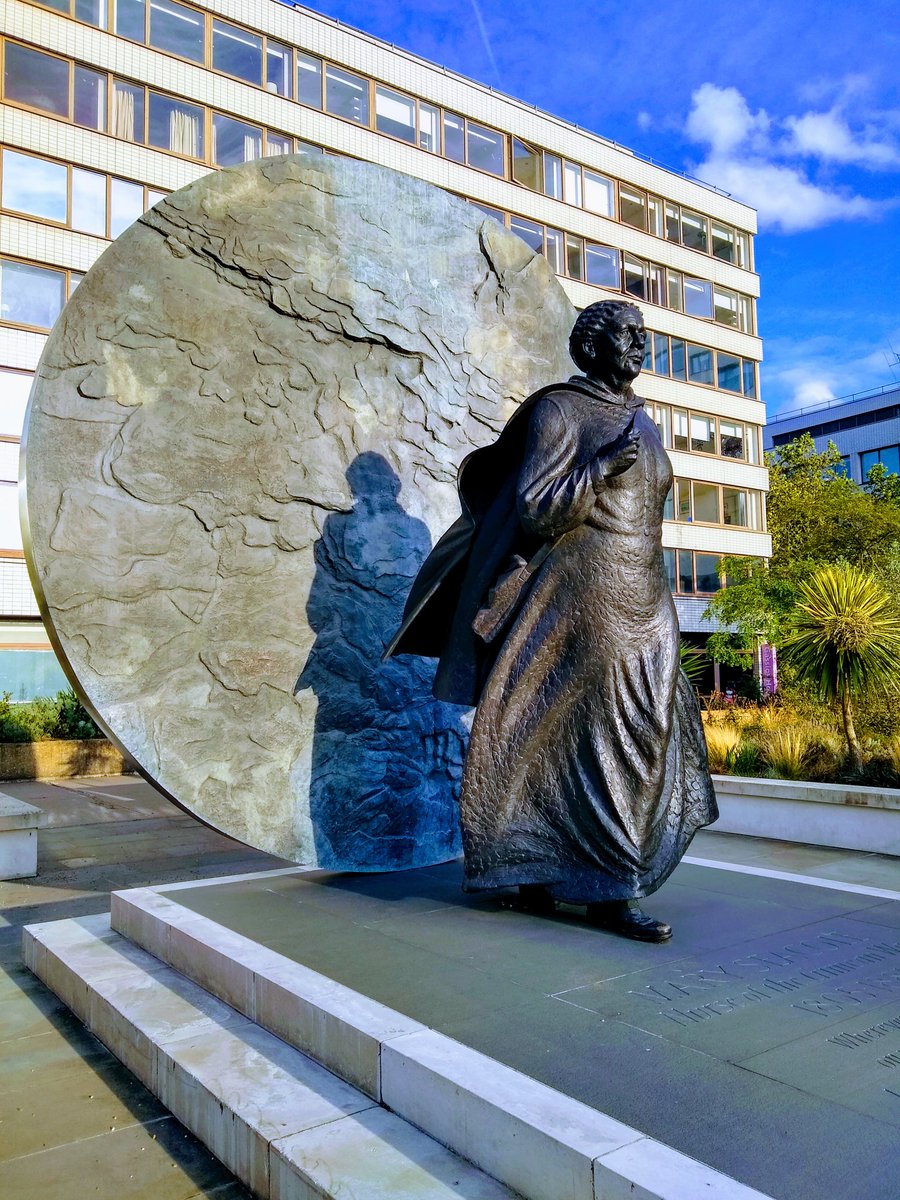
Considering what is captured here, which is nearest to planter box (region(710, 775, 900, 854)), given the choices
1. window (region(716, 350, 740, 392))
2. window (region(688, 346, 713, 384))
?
window (region(688, 346, 713, 384))

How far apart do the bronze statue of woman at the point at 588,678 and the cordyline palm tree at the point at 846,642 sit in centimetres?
611

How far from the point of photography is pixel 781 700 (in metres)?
14.3

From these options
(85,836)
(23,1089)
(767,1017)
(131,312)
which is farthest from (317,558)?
(85,836)

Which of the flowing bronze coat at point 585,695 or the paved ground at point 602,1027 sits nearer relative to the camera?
the paved ground at point 602,1027

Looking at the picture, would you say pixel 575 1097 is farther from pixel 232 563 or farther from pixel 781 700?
pixel 781 700

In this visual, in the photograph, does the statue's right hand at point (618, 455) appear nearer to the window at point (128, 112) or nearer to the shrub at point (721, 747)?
the shrub at point (721, 747)

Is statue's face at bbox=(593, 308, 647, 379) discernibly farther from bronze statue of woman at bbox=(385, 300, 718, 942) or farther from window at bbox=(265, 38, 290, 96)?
window at bbox=(265, 38, 290, 96)

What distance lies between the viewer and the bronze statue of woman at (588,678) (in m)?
4.18

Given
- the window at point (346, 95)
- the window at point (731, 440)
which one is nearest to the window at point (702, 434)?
the window at point (731, 440)

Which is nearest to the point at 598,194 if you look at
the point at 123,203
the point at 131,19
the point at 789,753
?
the point at 131,19

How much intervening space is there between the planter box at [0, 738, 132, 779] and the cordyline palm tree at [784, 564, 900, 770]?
11167mm

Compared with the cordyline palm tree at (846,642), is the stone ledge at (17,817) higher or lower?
lower

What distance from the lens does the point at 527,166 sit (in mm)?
30234

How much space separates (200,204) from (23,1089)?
171 inches
